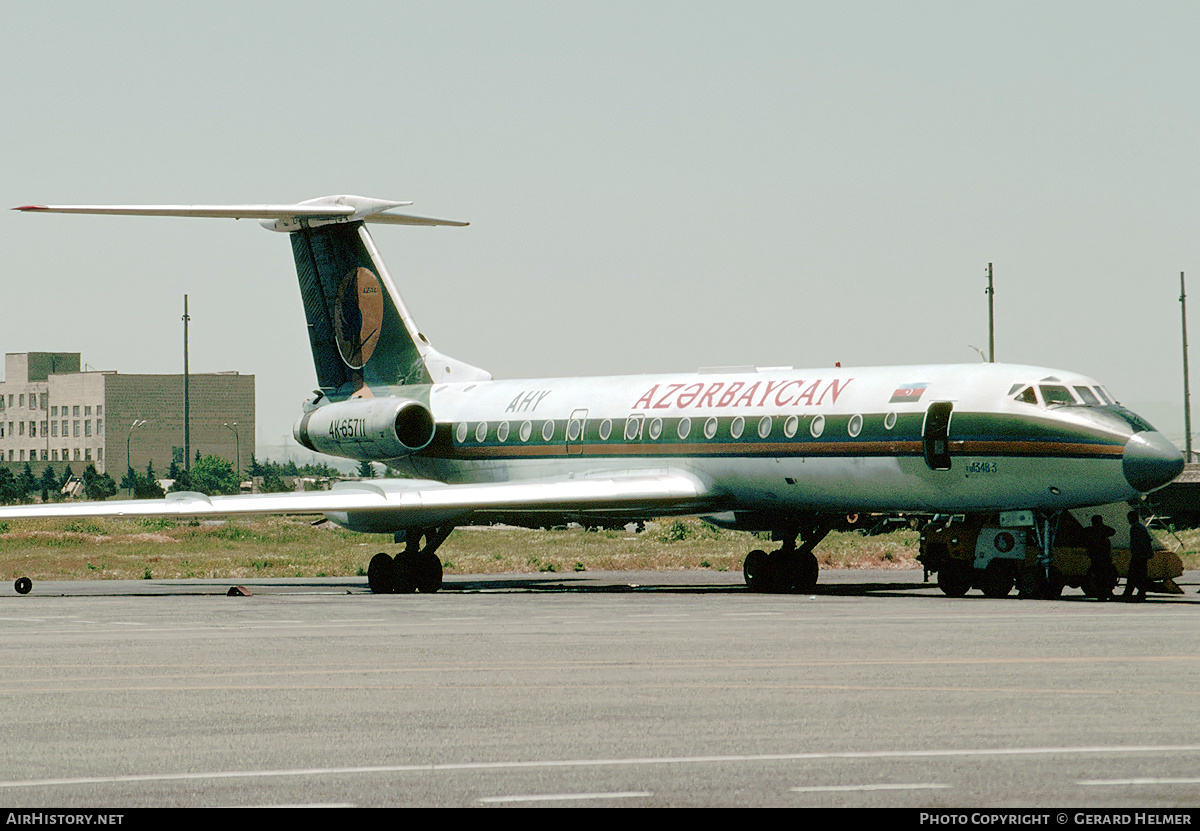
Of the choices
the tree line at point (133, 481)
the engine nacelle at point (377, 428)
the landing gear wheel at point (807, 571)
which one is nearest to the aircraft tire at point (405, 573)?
the engine nacelle at point (377, 428)

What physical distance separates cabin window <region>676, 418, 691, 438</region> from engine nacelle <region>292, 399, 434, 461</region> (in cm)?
720

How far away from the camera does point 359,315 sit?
1490 inches

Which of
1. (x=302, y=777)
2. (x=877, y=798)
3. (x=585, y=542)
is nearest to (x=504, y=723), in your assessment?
(x=302, y=777)

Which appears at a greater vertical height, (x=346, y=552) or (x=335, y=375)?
(x=335, y=375)

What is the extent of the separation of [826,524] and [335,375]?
42.6 feet

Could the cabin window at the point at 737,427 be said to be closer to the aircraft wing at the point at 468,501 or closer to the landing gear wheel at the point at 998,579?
the aircraft wing at the point at 468,501

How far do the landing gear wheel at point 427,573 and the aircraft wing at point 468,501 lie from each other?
115 cm

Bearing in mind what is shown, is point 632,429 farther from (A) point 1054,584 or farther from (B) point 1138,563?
(B) point 1138,563

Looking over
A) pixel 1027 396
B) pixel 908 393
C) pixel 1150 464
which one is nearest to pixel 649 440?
pixel 908 393

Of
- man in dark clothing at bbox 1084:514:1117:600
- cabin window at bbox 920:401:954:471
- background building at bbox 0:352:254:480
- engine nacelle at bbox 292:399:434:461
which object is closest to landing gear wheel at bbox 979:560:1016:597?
man in dark clothing at bbox 1084:514:1117:600

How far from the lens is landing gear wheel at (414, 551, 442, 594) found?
32406 mm

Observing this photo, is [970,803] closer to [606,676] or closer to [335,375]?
[606,676]
